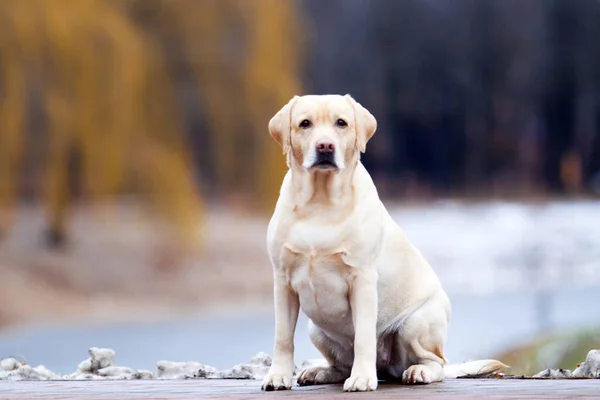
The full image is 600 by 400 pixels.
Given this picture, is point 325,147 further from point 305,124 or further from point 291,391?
point 291,391

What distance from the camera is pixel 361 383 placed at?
5.95ft

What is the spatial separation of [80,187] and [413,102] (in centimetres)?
258

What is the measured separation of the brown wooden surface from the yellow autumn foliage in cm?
365

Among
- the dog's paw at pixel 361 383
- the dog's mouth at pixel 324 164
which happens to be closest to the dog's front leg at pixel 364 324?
the dog's paw at pixel 361 383

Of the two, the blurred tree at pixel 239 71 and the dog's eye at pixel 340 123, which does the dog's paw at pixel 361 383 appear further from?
the blurred tree at pixel 239 71

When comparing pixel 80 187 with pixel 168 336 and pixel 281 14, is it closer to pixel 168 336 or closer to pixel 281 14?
pixel 168 336

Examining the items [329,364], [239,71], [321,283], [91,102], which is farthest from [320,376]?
[239,71]

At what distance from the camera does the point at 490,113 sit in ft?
19.7

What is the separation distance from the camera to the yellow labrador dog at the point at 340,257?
1839 mm

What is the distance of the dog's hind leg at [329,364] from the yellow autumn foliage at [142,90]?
3949 millimetres

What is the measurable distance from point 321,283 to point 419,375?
1.20ft

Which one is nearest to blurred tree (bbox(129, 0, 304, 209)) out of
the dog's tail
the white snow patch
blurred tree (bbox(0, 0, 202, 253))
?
blurred tree (bbox(0, 0, 202, 253))

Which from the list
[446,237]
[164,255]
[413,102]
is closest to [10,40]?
[164,255]

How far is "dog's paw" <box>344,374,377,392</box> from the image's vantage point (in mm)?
1812
